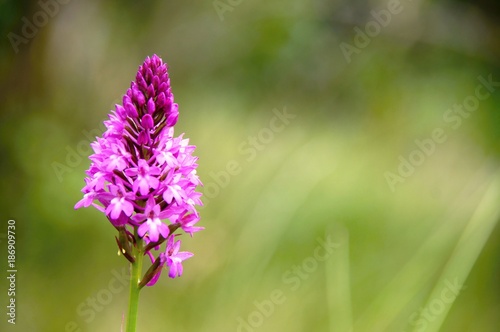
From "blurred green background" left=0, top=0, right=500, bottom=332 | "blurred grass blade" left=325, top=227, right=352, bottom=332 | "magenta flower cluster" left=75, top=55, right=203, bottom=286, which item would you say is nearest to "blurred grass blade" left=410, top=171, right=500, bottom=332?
"blurred green background" left=0, top=0, right=500, bottom=332

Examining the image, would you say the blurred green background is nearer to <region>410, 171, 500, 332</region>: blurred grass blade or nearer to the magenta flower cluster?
<region>410, 171, 500, 332</region>: blurred grass blade

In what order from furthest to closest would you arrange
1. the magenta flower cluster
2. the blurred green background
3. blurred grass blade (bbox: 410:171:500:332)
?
the blurred green background → blurred grass blade (bbox: 410:171:500:332) → the magenta flower cluster

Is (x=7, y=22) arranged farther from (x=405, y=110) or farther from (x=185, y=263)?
(x=405, y=110)

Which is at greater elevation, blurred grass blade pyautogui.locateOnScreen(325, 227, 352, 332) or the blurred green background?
the blurred green background

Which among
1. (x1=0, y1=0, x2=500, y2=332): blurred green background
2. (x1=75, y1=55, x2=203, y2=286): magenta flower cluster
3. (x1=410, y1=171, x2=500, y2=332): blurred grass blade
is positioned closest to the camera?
(x1=75, y1=55, x2=203, y2=286): magenta flower cluster

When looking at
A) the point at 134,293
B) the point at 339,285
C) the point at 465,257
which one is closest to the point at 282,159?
the point at 339,285

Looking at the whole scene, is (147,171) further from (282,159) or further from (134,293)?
(282,159)

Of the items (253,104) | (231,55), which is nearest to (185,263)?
(253,104)
